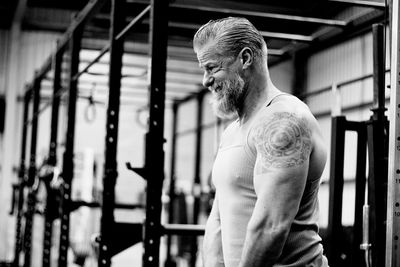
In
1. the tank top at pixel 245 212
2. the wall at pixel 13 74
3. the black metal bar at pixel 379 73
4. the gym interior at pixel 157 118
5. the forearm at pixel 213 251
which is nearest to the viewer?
the tank top at pixel 245 212

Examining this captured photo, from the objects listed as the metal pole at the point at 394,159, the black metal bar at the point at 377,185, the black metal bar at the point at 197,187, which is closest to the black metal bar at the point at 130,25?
the black metal bar at the point at 377,185

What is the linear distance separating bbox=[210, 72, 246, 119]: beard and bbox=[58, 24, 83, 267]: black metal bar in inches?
136

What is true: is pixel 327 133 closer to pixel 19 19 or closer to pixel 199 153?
pixel 199 153

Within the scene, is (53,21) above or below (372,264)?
above

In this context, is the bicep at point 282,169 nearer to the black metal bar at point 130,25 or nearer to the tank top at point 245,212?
the tank top at point 245,212

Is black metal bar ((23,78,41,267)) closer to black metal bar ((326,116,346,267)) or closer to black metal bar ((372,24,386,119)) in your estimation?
black metal bar ((326,116,346,267))

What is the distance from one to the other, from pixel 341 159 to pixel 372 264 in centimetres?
71

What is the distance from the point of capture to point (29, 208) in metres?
8.20

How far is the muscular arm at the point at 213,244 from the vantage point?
237 centimetres

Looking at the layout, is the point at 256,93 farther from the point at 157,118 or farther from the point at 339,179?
the point at 339,179

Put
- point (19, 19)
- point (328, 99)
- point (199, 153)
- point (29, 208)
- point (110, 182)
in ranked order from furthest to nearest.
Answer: point (19, 19)
point (199, 153)
point (328, 99)
point (29, 208)
point (110, 182)

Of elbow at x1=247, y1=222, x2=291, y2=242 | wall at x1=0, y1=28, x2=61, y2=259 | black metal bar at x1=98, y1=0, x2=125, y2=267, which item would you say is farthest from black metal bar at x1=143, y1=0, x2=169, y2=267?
wall at x1=0, y1=28, x2=61, y2=259

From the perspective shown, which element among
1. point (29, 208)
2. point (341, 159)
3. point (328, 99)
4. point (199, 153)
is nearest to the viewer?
point (341, 159)

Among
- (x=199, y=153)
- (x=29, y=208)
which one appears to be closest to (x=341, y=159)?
(x=29, y=208)
